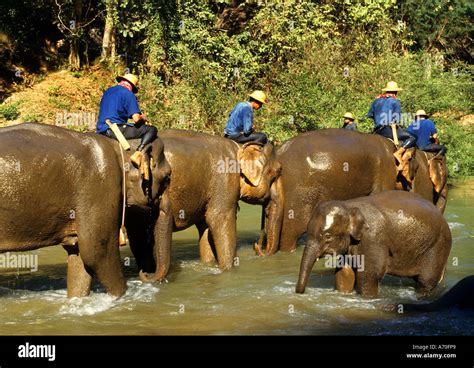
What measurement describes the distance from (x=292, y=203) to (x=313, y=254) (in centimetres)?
339

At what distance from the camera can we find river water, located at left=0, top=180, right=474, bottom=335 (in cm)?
868

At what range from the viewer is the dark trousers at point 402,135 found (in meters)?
13.3

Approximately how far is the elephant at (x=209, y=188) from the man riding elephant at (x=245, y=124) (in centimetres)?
16

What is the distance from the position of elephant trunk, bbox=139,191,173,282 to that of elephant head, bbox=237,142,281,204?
5.73 ft

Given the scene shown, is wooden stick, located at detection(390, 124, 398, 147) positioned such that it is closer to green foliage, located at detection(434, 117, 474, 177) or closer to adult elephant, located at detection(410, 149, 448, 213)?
adult elephant, located at detection(410, 149, 448, 213)

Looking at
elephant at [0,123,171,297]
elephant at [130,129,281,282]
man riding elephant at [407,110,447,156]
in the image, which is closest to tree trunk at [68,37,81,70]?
man riding elephant at [407,110,447,156]

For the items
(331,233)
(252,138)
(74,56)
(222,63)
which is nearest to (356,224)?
(331,233)

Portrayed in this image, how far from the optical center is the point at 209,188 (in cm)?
1156

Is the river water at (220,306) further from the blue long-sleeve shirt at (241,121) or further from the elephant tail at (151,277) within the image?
the blue long-sleeve shirt at (241,121)

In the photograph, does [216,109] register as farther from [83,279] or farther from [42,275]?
[83,279]

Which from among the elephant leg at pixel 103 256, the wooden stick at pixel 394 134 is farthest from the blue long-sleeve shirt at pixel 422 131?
the elephant leg at pixel 103 256

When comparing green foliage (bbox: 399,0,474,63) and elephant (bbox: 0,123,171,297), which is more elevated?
green foliage (bbox: 399,0,474,63)
